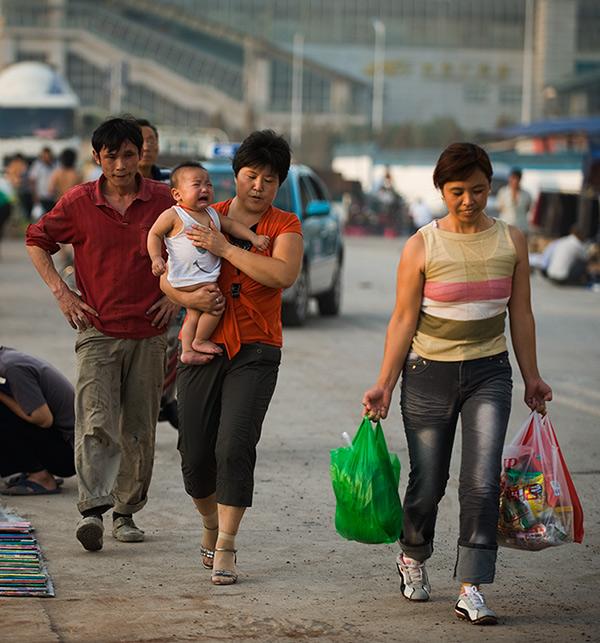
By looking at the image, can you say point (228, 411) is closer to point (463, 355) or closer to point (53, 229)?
point (463, 355)

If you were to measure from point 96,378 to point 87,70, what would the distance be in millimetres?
97632

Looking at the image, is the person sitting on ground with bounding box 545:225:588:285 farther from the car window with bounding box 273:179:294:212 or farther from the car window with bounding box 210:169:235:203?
the car window with bounding box 210:169:235:203

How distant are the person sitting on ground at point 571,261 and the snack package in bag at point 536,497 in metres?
19.7

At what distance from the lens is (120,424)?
7828 millimetres

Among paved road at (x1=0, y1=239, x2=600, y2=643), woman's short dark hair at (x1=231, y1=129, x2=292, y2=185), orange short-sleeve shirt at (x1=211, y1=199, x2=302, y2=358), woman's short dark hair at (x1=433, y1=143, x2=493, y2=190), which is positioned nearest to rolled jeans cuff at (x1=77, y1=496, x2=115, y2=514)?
paved road at (x1=0, y1=239, x2=600, y2=643)

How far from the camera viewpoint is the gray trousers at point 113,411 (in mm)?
7609

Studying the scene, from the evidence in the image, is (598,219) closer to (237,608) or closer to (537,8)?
(237,608)

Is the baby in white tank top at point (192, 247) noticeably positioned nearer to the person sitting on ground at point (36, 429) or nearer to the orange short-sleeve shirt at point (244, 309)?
the orange short-sleeve shirt at point (244, 309)

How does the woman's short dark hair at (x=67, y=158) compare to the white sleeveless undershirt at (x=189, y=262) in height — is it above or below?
below

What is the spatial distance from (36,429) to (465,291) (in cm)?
320

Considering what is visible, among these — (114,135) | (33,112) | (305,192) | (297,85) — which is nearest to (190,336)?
(114,135)

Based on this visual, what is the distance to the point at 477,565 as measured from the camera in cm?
653

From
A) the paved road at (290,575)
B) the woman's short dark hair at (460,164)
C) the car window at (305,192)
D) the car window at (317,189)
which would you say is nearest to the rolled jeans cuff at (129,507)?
the paved road at (290,575)

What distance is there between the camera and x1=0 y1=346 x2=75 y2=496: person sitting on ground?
349 inches
